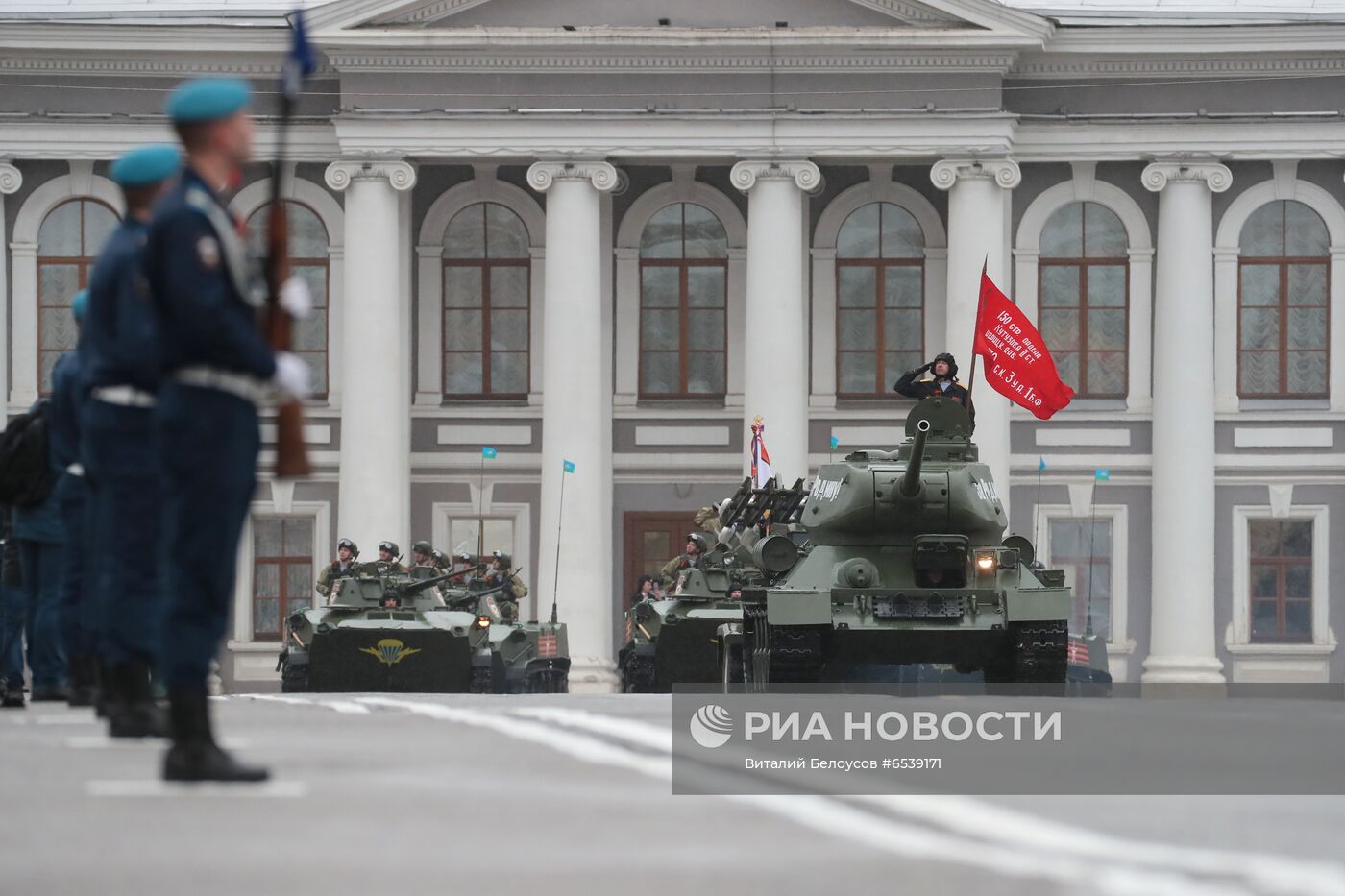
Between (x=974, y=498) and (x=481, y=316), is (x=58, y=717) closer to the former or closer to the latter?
(x=974, y=498)

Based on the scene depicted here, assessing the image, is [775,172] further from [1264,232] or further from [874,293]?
[1264,232]

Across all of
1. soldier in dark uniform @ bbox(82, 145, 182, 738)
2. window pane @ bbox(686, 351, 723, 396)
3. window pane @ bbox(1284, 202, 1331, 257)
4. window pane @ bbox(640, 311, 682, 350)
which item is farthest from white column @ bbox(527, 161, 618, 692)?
soldier in dark uniform @ bbox(82, 145, 182, 738)

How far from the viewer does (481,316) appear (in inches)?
1636

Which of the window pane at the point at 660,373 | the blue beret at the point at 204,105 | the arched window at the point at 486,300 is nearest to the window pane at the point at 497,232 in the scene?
the arched window at the point at 486,300

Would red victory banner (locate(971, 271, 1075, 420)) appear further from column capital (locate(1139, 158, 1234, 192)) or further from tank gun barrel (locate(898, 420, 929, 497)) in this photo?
column capital (locate(1139, 158, 1234, 192))

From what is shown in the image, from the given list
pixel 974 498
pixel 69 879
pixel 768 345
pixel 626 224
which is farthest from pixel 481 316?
pixel 69 879

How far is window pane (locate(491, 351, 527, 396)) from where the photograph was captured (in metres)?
41.6

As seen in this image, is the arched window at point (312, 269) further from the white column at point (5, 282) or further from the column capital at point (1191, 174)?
the column capital at point (1191, 174)

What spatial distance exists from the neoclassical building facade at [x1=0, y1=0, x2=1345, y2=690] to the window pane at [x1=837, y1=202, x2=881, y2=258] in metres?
0.07

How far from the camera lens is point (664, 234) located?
41469 millimetres

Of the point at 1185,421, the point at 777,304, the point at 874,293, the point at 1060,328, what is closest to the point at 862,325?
the point at 874,293

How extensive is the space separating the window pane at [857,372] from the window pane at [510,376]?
4.93m

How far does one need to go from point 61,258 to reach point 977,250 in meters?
14.1

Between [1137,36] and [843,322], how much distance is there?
6290 mm
